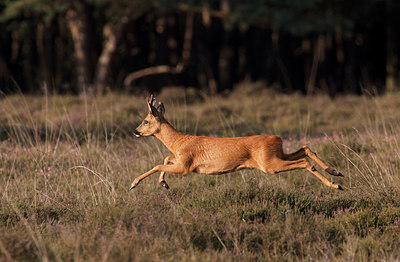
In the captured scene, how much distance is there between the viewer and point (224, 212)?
5281 millimetres

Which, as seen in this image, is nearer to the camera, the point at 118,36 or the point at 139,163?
the point at 139,163

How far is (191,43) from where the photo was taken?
25734mm

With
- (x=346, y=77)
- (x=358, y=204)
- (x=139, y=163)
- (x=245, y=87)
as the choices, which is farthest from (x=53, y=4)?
(x=346, y=77)

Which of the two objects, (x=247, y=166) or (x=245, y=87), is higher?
(x=247, y=166)

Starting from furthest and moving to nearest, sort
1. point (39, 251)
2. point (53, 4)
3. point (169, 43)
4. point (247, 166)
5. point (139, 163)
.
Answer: point (169, 43)
point (53, 4)
point (139, 163)
point (247, 166)
point (39, 251)

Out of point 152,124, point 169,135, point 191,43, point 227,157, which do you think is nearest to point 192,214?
point 227,157

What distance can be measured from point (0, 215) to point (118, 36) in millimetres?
15450

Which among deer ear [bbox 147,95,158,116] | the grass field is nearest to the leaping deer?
deer ear [bbox 147,95,158,116]

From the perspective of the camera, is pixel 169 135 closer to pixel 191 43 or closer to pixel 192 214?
pixel 192 214

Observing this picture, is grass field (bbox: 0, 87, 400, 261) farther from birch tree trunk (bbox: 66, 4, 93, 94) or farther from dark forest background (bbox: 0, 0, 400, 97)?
birch tree trunk (bbox: 66, 4, 93, 94)

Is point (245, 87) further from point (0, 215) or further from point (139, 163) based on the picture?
point (0, 215)

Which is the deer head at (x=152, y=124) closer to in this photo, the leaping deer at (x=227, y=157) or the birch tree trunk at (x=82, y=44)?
the leaping deer at (x=227, y=157)

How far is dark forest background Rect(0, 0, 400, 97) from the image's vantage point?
18.8 meters

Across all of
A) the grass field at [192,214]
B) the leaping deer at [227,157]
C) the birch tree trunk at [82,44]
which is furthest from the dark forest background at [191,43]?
the leaping deer at [227,157]
